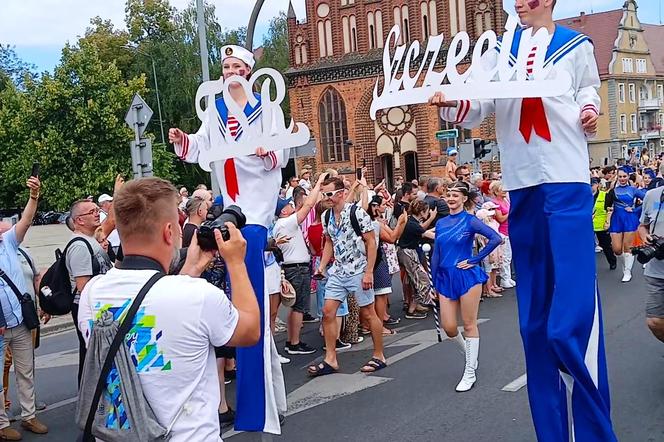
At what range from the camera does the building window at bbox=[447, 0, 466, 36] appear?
116 feet

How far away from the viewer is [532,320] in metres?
3.89

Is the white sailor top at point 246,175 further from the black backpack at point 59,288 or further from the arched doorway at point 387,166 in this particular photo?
the arched doorway at point 387,166

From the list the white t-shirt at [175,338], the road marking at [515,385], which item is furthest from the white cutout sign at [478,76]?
the road marking at [515,385]

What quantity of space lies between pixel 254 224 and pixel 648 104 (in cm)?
5968

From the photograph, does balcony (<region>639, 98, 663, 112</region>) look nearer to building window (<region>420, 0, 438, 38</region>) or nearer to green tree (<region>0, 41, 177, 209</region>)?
building window (<region>420, 0, 438, 38</region>)

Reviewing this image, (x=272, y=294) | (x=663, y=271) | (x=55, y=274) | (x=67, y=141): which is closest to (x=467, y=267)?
(x=663, y=271)

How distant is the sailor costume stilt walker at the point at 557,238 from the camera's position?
3617mm

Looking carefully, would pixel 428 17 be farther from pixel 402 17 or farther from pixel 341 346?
pixel 341 346

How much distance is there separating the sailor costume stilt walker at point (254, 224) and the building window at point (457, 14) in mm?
32594

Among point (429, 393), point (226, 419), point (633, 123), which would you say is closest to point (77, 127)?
point (226, 419)

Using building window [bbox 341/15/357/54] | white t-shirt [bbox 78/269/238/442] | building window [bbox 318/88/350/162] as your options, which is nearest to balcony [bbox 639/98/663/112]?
building window [bbox 318/88/350/162]

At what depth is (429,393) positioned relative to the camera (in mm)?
6160

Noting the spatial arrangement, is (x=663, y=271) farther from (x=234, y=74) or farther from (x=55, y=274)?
(x=55, y=274)

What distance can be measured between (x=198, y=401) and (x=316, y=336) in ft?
21.8
